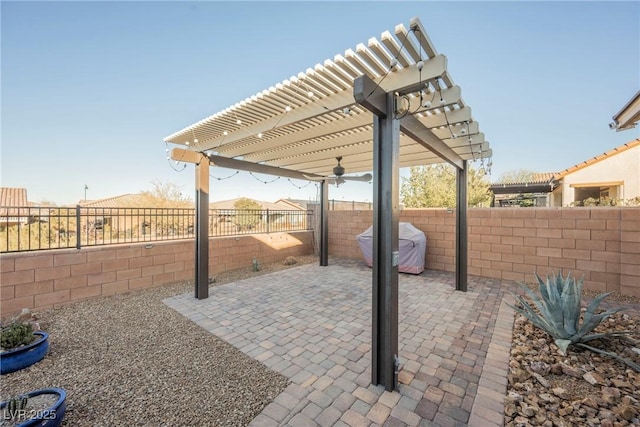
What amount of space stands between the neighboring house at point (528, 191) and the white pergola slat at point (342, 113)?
9.04 m

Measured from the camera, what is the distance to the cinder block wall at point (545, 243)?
4500 millimetres

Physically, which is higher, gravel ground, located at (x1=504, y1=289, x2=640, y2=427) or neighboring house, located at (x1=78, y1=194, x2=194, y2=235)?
neighboring house, located at (x1=78, y1=194, x2=194, y2=235)

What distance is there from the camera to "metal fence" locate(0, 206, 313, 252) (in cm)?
412

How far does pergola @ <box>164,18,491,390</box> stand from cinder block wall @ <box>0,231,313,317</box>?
4.60 feet

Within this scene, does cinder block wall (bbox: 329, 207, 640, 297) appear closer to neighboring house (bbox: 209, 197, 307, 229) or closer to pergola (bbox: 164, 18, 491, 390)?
pergola (bbox: 164, 18, 491, 390)

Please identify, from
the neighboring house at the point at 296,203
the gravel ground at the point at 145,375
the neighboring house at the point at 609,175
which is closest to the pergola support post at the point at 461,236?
the gravel ground at the point at 145,375

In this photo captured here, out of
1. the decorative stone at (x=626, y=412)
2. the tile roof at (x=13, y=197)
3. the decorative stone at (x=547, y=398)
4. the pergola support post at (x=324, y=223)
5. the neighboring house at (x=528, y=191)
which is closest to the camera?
the decorative stone at (x=626, y=412)

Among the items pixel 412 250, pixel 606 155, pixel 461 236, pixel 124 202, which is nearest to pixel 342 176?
pixel 412 250

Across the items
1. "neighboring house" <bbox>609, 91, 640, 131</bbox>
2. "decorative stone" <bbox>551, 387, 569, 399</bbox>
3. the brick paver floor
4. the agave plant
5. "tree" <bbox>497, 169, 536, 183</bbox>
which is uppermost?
"tree" <bbox>497, 169, 536, 183</bbox>

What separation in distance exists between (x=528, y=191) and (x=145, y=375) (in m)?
16.6

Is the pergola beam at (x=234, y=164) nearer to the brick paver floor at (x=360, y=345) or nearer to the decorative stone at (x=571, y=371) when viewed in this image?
the brick paver floor at (x=360, y=345)

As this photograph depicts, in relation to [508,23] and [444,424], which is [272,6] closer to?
[508,23]

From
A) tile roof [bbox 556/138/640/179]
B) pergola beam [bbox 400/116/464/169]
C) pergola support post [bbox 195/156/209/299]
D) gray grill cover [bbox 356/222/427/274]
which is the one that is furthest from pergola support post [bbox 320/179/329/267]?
tile roof [bbox 556/138/640/179]

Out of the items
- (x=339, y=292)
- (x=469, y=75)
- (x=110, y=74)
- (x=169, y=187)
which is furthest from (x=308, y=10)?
(x=169, y=187)
